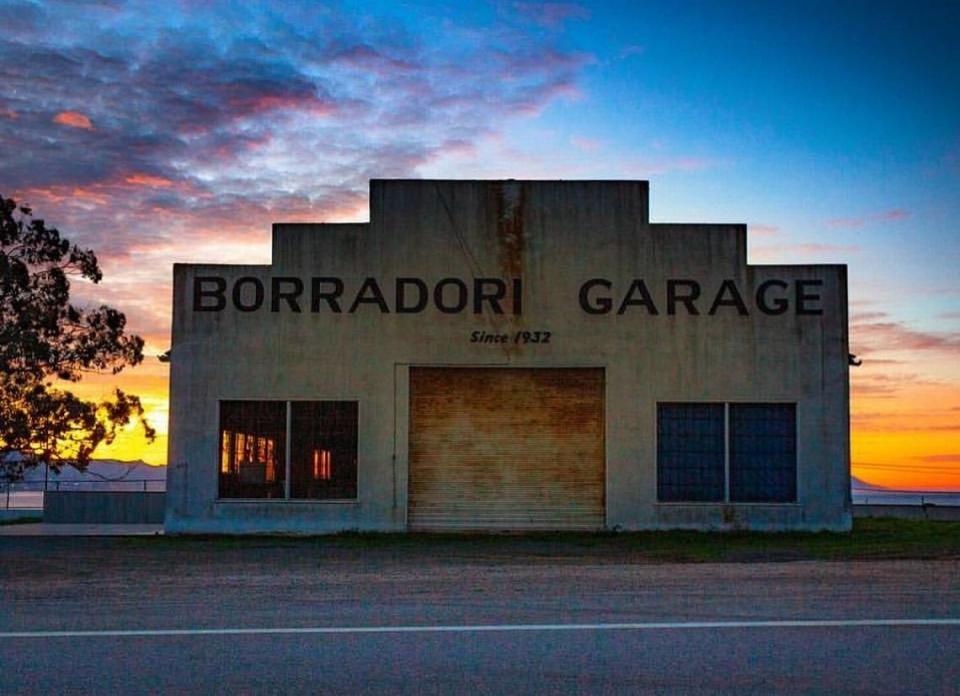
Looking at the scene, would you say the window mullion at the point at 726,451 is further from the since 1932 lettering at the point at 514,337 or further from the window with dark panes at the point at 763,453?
the since 1932 lettering at the point at 514,337

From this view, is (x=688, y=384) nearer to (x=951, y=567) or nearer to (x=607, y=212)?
(x=607, y=212)

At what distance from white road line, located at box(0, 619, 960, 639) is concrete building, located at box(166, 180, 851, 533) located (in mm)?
12824

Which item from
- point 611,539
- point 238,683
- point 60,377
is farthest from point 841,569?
point 60,377

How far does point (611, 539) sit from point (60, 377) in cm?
1651

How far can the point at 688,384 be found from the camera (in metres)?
23.4

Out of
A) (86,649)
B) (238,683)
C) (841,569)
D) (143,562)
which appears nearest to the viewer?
(238,683)

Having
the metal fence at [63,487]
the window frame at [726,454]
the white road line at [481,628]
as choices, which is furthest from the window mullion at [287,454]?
the white road line at [481,628]

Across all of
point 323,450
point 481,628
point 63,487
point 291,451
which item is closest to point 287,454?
point 291,451

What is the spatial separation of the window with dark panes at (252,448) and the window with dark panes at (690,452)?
24.8 ft

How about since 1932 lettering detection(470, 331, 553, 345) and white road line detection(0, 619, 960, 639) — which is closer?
white road line detection(0, 619, 960, 639)

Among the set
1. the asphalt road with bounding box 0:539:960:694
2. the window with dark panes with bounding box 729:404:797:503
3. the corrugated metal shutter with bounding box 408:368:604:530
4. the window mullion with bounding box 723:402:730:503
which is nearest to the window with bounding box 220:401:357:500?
the corrugated metal shutter with bounding box 408:368:604:530

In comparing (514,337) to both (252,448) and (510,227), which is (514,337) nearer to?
(510,227)

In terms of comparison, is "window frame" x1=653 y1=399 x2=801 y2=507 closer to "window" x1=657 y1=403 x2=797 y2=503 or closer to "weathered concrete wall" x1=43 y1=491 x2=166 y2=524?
"window" x1=657 y1=403 x2=797 y2=503

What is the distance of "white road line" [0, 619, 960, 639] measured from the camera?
9.94 m
